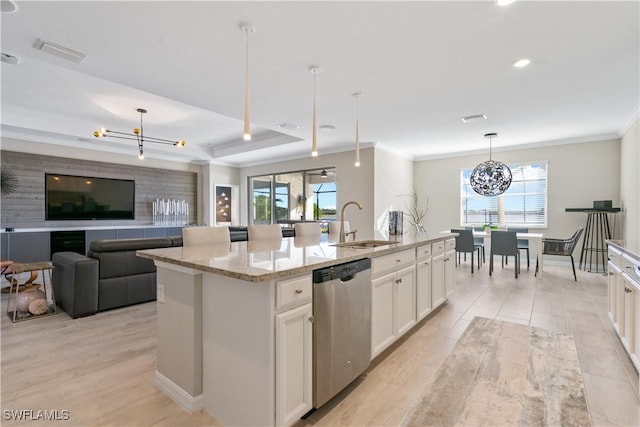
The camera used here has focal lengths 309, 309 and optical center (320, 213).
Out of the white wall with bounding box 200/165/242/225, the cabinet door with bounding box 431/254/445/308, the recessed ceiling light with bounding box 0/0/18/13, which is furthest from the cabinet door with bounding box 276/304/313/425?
the white wall with bounding box 200/165/242/225

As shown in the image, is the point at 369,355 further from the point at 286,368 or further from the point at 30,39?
the point at 30,39

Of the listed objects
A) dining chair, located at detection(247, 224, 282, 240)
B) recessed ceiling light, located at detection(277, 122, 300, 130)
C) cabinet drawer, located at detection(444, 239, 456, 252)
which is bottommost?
cabinet drawer, located at detection(444, 239, 456, 252)

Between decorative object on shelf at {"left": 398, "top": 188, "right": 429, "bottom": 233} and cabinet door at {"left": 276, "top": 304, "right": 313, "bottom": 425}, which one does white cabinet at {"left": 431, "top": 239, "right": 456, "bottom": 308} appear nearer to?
cabinet door at {"left": 276, "top": 304, "right": 313, "bottom": 425}

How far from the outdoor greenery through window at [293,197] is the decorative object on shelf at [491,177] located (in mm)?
3016

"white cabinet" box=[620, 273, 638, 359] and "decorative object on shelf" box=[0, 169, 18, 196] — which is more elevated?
"decorative object on shelf" box=[0, 169, 18, 196]

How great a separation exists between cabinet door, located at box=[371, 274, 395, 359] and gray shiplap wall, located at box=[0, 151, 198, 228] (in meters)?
6.78

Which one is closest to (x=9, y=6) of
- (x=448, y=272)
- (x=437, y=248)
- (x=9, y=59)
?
(x=9, y=59)

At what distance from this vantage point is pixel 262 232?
3352 millimetres

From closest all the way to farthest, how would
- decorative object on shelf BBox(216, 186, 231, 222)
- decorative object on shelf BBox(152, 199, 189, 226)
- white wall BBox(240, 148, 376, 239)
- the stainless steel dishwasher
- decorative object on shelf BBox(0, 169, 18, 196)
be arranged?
the stainless steel dishwasher → decorative object on shelf BBox(0, 169, 18, 196) → white wall BBox(240, 148, 376, 239) → decorative object on shelf BBox(152, 199, 189, 226) → decorative object on shelf BBox(216, 186, 231, 222)

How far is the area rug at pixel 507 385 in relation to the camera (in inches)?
68.8

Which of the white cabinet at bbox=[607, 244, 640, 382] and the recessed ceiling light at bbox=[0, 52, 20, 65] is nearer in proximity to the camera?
the white cabinet at bbox=[607, 244, 640, 382]

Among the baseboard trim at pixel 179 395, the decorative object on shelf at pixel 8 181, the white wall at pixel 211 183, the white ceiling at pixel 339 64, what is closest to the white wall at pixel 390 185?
the white ceiling at pixel 339 64

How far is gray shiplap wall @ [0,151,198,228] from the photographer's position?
561 cm

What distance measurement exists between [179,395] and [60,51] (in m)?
2.87
